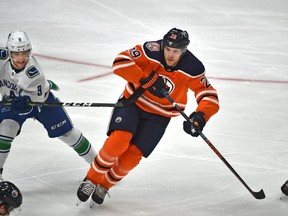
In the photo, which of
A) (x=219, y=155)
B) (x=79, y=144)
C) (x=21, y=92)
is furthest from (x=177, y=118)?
(x=21, y=92)

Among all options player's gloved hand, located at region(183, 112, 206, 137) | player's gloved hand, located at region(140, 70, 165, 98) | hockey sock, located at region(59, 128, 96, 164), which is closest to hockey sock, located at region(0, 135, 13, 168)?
hockey sock, located at region(59, 128, 96, 164)

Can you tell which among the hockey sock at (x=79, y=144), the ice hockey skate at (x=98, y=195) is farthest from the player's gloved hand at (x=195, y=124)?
the hockey sock at (x=79, y=144)

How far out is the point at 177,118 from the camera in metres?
5.60

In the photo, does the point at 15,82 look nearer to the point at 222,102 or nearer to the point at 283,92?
the point at 222,102

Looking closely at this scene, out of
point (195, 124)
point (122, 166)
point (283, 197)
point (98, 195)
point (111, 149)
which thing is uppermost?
point (195, 124)

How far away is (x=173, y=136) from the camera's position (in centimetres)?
520

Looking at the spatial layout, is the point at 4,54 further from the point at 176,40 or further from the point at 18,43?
the point at 176,40

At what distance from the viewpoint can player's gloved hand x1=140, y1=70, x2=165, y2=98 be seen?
393 cm

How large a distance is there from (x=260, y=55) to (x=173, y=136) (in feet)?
7.30

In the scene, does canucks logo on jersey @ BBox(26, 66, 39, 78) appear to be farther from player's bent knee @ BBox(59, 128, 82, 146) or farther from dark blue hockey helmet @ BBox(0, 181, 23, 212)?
dark blue hockey helmet @ BBox(0, 181, 23, 212)

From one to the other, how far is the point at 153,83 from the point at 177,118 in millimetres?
1689

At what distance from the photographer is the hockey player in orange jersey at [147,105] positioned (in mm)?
3938

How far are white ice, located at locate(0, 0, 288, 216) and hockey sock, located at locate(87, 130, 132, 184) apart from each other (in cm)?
25

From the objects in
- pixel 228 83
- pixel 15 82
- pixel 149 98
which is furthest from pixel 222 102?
pixel 15 82
